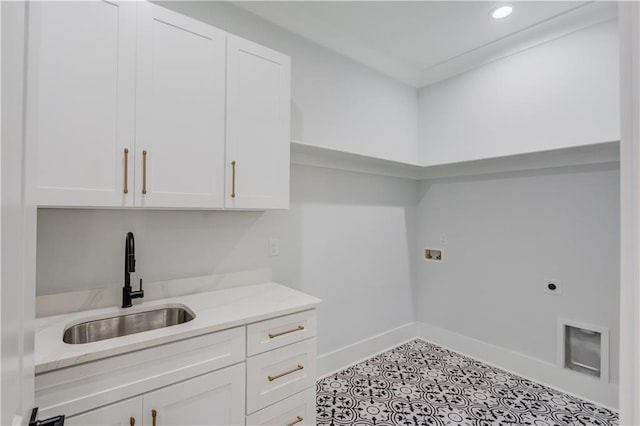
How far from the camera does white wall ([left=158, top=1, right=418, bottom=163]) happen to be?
2156 mm

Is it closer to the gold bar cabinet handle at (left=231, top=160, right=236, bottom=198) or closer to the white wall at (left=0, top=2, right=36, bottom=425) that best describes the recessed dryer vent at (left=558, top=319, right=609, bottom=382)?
the gold bar cabinet handle at (left=231, top=160, right=236, bottom=198)

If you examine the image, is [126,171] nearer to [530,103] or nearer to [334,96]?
[334,96]

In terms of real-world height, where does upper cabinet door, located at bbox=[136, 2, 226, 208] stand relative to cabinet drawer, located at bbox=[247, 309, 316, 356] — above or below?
above

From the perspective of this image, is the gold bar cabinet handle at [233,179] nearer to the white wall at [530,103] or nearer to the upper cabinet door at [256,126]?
the upper cabinet door at [256,126]

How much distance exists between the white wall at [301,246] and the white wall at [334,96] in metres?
0.32

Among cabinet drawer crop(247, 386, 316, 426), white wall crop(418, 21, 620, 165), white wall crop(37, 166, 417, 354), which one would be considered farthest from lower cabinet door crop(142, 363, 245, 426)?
white wall crop(418, 21, 620, 165)

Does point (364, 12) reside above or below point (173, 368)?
above

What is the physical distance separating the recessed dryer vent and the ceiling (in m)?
2.29

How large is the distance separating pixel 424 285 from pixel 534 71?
2.23 metres

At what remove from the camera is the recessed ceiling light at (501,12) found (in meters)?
2.22

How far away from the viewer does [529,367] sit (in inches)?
102

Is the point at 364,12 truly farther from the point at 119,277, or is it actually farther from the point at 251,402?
the point at 251,402

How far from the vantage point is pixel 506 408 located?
217 centimetres

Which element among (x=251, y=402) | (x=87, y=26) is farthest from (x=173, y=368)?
(x=87, y=26)
